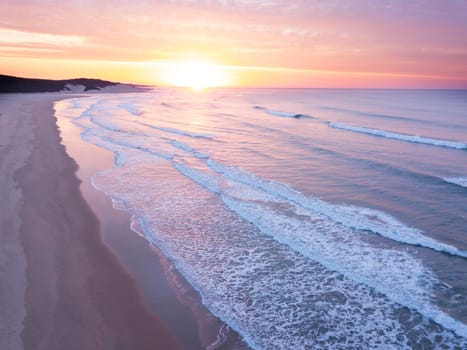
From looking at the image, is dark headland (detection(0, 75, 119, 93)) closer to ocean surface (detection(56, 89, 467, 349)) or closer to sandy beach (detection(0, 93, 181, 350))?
ocean surface (detection(56, 89, 467, 349))

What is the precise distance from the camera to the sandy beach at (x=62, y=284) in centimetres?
602

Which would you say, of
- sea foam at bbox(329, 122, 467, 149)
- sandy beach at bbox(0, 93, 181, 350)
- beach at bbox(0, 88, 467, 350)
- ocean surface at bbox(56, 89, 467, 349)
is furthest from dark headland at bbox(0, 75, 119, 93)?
sandy beach at bbox(0, 93, 181, 350)

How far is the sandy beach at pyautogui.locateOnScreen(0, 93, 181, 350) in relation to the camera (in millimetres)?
6016

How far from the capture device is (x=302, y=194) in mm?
13688

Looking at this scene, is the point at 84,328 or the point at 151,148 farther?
the point at 151,148

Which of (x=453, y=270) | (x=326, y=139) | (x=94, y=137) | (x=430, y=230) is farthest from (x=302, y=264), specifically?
(x=94, y=137)

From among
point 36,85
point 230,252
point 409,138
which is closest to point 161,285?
point 230,252

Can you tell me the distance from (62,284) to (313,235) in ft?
21.6

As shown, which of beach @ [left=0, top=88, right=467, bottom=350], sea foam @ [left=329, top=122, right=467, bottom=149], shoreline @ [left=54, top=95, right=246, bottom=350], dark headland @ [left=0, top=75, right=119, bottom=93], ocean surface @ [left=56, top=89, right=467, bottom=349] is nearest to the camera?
shoreline @ [left=54, top=95, right=246, bottom=350]

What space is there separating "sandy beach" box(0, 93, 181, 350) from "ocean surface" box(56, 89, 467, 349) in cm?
138

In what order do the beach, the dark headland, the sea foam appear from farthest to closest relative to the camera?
the dark headland < the sea foam < the beach

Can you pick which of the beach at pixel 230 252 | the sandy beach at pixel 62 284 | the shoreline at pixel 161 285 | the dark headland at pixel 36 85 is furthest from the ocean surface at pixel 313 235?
the dark headland at pixel 36 85

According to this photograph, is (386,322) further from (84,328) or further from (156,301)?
(84,328)

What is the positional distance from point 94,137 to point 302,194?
1791 centimetres
